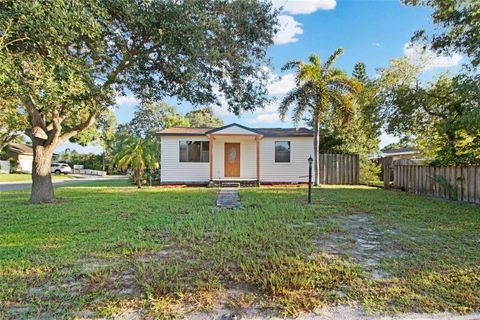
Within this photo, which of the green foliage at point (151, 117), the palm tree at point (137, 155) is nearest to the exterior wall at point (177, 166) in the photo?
the palm tree at point (137, 155)

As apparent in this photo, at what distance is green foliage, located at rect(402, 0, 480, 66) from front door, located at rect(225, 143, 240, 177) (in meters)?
9.03

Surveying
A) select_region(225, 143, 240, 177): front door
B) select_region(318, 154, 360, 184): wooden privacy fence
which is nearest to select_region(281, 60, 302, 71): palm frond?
select_region(225, 143, 240, 177): front door

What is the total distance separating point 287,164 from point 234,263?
39.2ft

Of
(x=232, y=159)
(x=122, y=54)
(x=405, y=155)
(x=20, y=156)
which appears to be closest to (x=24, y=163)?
(x=20, y=156)

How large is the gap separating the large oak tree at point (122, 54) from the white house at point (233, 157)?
5.65m

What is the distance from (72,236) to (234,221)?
287cm

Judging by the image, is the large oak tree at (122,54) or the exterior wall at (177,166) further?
the exterior wall at (177,166)

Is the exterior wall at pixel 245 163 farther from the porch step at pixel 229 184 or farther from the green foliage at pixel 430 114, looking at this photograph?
the green foliage at pixel 430 114

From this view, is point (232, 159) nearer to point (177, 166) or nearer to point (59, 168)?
point (177, 166)

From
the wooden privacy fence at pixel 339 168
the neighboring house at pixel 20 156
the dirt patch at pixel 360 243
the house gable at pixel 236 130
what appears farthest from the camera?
the neighboring house at pixel 20 156

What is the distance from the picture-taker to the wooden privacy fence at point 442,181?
27.1 ft

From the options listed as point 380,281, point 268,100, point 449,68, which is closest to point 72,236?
point 380,281

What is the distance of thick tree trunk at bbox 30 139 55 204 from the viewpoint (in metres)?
8.11

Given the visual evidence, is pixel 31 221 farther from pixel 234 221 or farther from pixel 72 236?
pixel 234 221
